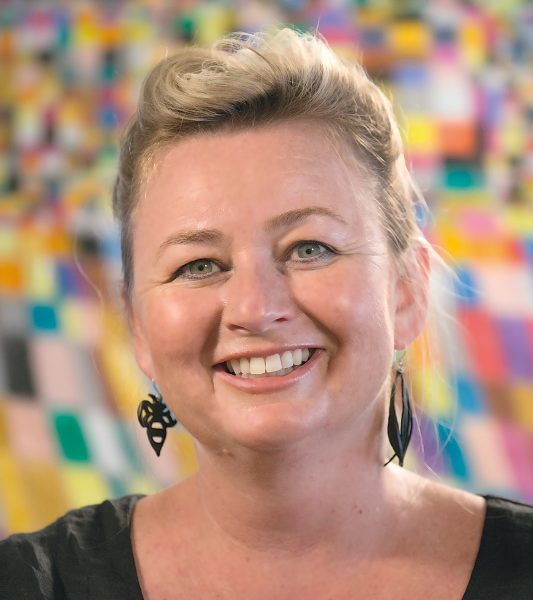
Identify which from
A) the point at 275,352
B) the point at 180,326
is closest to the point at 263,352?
the point at 275,352

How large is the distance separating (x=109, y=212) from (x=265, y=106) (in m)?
1.42

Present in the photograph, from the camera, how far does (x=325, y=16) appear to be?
10.1 feet

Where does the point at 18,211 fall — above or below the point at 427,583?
above

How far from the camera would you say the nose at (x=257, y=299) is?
4.71ft

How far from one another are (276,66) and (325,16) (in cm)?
154

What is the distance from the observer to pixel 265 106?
159 centimetres

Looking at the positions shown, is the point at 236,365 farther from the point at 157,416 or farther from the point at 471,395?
the point at 471,395

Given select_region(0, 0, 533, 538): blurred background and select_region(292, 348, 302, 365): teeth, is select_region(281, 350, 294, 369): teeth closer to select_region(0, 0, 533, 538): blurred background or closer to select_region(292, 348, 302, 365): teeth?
select_region(292, 348, 302, 365): teeth

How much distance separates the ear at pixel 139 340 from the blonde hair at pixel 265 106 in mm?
A: 43

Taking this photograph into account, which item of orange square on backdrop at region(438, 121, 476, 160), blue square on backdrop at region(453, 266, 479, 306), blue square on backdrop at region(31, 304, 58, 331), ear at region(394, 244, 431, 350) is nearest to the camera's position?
ear at region(394, 244, 431, 350)

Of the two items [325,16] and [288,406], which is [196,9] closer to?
[325,16]

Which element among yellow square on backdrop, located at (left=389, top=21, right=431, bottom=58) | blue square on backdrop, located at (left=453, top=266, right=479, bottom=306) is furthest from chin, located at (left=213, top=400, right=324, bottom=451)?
yellow square on backdrop, located at (left=389, top=21, right=431, bottom=58)

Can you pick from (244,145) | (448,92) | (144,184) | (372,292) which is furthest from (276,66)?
(448,92)

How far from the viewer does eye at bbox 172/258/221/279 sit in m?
1.53
